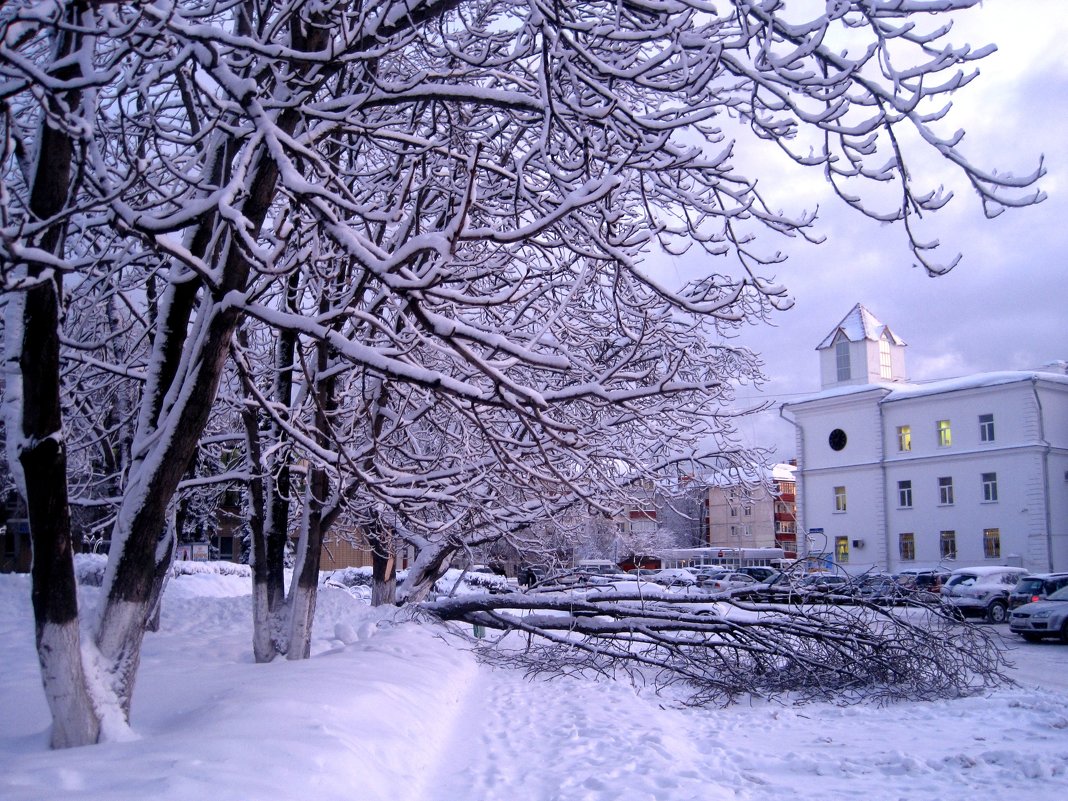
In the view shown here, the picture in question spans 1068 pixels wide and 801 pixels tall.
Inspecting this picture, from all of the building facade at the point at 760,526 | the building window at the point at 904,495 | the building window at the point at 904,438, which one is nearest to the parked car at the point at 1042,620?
the building window at the point at 904,495

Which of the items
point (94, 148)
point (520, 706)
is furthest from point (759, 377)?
point (94, 148)

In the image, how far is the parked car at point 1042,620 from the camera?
18203 millimetres

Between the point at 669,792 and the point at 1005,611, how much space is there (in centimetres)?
2299

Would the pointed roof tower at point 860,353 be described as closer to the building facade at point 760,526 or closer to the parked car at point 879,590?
the building facade at point 760,526

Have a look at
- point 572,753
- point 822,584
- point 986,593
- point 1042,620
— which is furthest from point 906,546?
point 572,753

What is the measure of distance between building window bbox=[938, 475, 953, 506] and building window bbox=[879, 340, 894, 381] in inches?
282

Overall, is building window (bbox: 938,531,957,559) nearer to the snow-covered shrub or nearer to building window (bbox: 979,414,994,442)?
building window (bbox: 979,414,994,442)

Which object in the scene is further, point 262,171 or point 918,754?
point 918,754

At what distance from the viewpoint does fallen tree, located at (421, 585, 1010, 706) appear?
955 centimetres

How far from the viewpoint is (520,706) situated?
347 inches

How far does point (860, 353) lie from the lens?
43406mm

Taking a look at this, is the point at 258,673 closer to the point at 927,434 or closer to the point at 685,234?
the point at 685,234

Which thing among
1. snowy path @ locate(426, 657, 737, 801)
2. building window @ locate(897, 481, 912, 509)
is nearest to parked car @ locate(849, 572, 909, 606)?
snowy path @ locate(426, 657, 737, 801)

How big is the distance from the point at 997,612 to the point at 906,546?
16.4 meters
